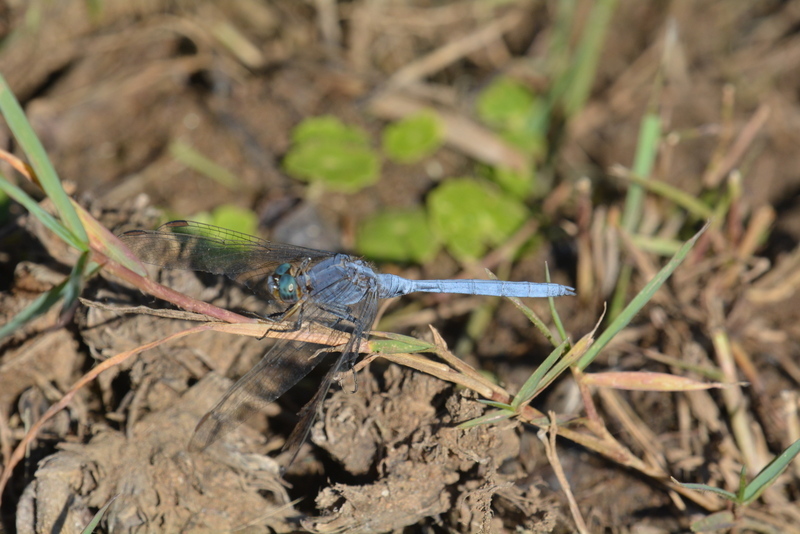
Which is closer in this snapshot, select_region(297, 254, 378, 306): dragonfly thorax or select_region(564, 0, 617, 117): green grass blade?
select_region(297, 254, 378, 306): dragonfly thorax

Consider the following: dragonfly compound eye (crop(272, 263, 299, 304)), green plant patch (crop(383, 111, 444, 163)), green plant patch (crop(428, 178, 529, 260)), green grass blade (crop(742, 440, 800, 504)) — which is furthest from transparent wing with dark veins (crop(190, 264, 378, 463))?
Result: green plant patch (crop(383, 111, 444, 163))

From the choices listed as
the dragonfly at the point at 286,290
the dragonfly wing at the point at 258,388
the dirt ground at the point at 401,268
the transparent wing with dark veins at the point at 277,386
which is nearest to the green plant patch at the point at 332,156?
the dirt ground at the point at 401,268

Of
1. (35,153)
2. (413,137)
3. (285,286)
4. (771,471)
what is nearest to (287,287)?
(285,286)

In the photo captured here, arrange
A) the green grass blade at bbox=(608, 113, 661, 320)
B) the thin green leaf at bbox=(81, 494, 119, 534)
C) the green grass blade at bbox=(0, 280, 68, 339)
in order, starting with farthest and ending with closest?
the green grass blade at bbox=(608, 113, 661, 320), the thin green leaf at bbox=(81, 494, 119, 534), the green grass blade at bbox=(0, 280, 68, 339)

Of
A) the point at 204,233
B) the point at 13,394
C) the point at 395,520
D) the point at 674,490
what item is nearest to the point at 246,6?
the point at 204,233

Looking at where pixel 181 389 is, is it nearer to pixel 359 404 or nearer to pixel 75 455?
pixel 75 455

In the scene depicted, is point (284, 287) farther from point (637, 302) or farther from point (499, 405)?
point (637, 302)

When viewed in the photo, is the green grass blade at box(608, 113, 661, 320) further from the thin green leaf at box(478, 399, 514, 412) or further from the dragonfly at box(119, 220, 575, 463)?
the thin green leaf at box(478, 399, 514, 412)
